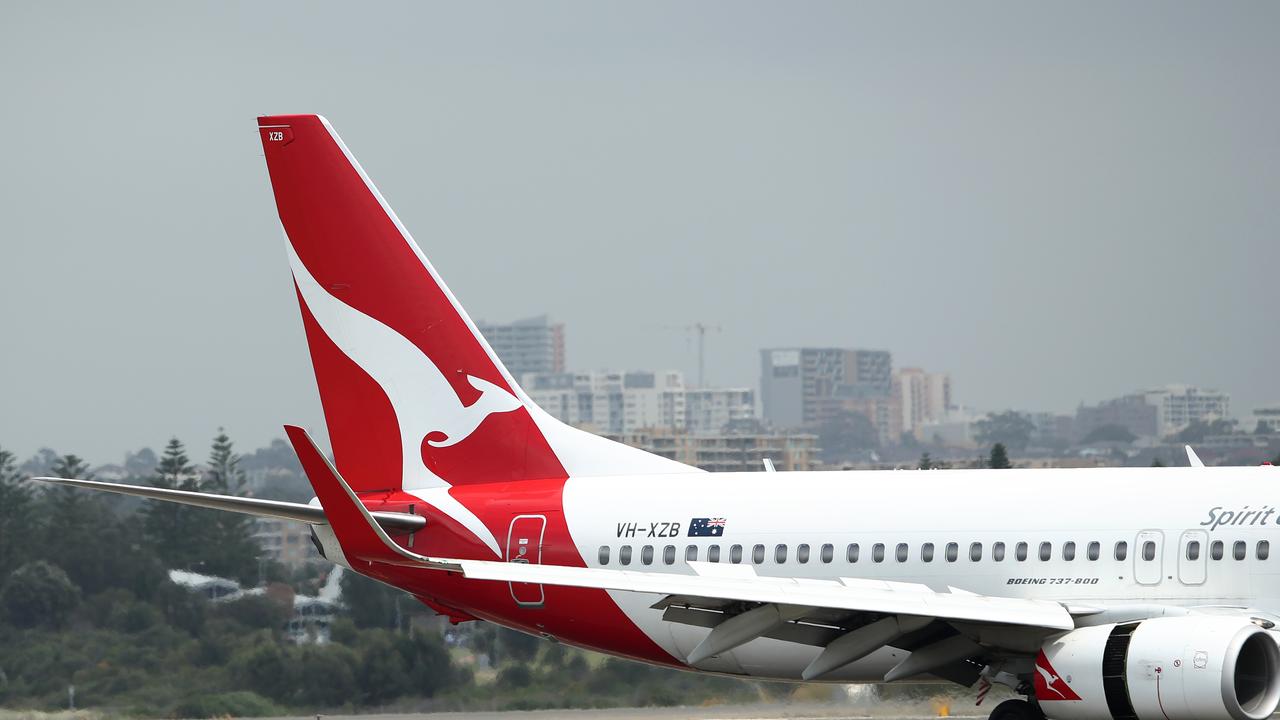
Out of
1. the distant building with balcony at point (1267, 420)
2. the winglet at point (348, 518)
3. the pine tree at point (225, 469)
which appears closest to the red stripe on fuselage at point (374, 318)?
the winglet at point (348, 518)

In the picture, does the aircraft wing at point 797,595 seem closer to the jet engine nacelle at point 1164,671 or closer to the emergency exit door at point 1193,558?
the jet engine nacelle at point 1164,671

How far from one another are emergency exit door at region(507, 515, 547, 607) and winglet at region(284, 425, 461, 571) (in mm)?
4452

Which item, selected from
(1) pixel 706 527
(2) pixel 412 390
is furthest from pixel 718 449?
(1) pixel 706 527

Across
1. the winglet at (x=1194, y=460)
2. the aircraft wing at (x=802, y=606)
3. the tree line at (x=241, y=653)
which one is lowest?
the tree line at (x=241, y=653)

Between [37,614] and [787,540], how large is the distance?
18551 millimetres

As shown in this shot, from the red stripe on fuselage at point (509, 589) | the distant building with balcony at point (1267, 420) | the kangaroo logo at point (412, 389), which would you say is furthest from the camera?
the distant building with balcony at point (1267, 420)

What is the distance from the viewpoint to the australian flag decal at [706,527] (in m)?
22.7

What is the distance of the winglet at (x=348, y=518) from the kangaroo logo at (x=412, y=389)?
18.4ft

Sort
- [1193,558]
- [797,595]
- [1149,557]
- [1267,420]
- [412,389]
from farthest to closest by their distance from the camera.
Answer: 1. [1267,420]
2. [412,389]
3. [1149,557]
4. [1193,558]
5. [797,595]

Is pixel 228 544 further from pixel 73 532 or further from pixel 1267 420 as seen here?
pixel 1267 420

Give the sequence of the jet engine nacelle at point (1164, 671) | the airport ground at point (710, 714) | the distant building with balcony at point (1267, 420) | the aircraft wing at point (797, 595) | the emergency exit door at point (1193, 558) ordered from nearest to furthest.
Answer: the jet engine nacelle at point (1164, 671), the aircraft wing at point (797, 595), the emergency exit door at point (1193, 558), the airport ground at point (710, 714), the distant building with balcony at point (1267, 420)

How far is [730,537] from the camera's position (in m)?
22.6

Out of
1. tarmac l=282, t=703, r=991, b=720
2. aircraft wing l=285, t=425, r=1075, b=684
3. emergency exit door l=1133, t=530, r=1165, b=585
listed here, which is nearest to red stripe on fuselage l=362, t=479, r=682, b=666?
aircraft wing l=285, t=425, r=1075, b=684

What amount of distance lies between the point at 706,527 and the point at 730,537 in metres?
0.35
